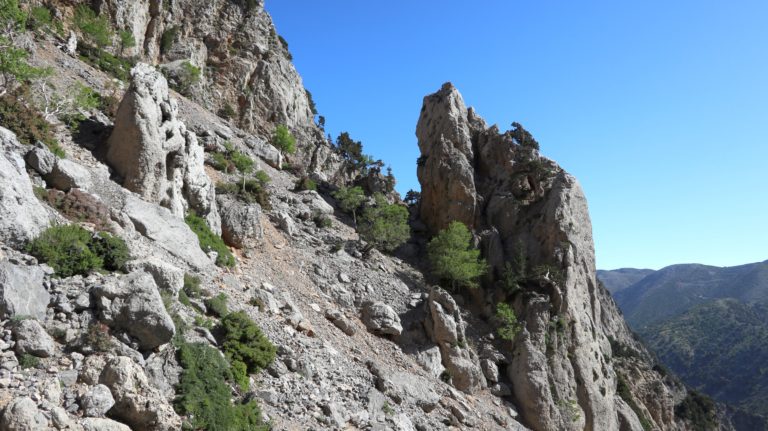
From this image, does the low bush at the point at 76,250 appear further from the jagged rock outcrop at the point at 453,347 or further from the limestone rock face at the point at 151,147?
the jagged rock outcrop at the point at 453,347

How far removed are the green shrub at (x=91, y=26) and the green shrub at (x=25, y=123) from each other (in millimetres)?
30856

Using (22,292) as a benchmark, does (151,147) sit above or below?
above

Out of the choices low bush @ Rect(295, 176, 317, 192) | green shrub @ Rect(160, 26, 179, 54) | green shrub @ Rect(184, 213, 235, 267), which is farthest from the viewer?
green shrub @ Rect(160, 26, 179, 54)

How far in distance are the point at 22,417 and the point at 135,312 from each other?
430 cm

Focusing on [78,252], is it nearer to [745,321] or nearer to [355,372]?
[355,372]

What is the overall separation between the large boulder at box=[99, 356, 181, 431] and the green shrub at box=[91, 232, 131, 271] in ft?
15.3

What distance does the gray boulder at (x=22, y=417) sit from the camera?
28.6 ft

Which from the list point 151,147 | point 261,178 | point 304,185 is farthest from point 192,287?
point 304,185

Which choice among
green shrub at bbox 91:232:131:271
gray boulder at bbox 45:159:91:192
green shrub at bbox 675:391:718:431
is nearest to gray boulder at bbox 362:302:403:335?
green shrub at bbox 91:232:131:271

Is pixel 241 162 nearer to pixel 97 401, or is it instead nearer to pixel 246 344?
pixel 246 344

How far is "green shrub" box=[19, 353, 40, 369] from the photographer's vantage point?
10.4m

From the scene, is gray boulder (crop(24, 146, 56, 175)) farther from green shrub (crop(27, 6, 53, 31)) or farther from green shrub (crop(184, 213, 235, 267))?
green shrub (crop(27, 6, 53, 31))

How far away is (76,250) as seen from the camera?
14.2 metres

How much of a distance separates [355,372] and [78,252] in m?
13.1
